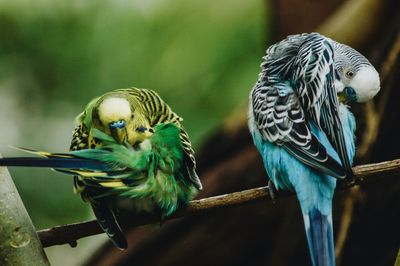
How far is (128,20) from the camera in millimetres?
2943

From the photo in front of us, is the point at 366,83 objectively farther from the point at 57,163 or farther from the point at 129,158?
the point at 57,163

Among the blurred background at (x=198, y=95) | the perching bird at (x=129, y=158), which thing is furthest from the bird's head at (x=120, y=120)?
the blurred background at (x=198, y=95)

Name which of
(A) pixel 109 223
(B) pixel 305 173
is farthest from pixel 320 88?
(A) pixel 109 223

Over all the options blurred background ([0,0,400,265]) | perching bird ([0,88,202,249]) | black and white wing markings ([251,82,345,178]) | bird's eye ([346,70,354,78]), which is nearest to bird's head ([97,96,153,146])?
perching bird ([0,88,202,249])

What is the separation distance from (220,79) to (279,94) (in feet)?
5.15

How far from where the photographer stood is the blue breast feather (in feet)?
4.06

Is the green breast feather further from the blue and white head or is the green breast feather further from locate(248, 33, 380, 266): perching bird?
the blue and white head

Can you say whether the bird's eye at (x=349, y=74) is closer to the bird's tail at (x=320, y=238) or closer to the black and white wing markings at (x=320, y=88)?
the black and white wing markings at (x=320, y=88)

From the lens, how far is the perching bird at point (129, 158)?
112 centimetres

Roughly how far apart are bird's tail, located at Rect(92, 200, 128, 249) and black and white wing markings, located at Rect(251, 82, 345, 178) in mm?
337

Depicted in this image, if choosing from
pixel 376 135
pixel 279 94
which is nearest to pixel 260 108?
pixel 279 94

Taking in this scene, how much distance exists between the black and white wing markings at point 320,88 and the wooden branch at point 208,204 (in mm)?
44

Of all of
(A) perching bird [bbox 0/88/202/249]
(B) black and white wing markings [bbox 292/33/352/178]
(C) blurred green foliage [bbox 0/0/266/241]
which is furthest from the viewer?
(C) blurred green foliage [bbox 0/0/266/241]

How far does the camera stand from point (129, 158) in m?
1.17
